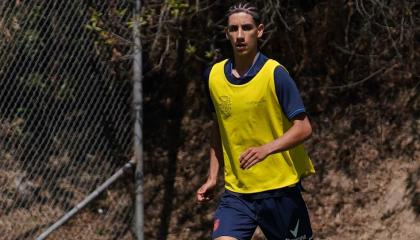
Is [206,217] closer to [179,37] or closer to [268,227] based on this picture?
[179,37]

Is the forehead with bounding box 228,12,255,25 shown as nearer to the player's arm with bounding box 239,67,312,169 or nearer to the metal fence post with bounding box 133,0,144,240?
the player's arm with bounding box 239,67,312,169

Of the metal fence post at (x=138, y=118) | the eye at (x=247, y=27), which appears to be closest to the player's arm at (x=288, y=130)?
the eye at (x=247, y=27)

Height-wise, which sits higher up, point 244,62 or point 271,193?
point 244,62

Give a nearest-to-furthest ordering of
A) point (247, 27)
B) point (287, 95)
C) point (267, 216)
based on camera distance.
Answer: point (287, 95)
point (247, 27)
point (267, 216)

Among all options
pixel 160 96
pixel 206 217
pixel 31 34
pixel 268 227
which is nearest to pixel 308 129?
pixel 268 227

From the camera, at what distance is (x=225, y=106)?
4.62m

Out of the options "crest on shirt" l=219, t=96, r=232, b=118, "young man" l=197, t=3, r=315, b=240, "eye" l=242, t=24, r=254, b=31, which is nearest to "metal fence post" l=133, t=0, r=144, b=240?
"young man" l=197, t=3, r=315, b=240

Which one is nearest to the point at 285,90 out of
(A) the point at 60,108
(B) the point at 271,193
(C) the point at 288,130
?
(C) the point at 288,130

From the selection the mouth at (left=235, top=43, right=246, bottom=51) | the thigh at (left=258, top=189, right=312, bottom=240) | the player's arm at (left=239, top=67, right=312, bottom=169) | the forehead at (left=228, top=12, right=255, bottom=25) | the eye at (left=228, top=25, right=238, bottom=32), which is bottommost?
the thigh at (left=258, top=189, right=312, bottom=240)

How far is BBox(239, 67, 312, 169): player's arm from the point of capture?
13.8 ft

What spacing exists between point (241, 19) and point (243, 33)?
0.08 metres

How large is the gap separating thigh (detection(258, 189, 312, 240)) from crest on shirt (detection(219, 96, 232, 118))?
517 mm

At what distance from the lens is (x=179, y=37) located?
26.0 feet

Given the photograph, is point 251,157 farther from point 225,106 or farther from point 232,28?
point 232,28
